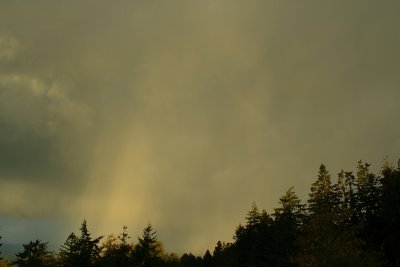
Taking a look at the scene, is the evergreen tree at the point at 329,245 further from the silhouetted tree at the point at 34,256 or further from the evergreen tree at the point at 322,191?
the silhouetted tree at the point at 34,256

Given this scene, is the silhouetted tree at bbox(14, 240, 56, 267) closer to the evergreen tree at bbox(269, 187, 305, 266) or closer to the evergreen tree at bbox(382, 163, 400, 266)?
the evergreen tree at bbox(269, 187, 305, 266)

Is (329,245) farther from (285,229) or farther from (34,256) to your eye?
(34,256)

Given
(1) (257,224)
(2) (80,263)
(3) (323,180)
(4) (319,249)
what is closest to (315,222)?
(4) (319,249)

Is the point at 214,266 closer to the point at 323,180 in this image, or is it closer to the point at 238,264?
the point at 238,264

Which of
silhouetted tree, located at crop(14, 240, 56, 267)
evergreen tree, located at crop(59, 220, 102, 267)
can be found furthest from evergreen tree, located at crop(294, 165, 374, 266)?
silhouetted tree, located at crop(14, 240, 56, 267)

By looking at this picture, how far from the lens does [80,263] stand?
264 feet

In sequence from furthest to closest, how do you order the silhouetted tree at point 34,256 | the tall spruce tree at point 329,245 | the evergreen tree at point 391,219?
the silhouetted tree at point 34,256, the evergreen tree at point 391,219, the tall spruce tree at point 329,245

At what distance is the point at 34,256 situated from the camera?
9700 cm

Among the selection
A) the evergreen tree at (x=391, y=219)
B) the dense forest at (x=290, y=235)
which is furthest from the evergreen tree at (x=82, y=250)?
the evergreen tree at (x=391, y=219)

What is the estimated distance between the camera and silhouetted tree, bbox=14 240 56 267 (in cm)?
9479

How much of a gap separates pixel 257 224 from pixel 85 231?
36935mm

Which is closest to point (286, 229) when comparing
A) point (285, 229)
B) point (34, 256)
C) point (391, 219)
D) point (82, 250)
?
point (285, 229)

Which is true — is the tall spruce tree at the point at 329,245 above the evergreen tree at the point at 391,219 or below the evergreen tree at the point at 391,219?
below

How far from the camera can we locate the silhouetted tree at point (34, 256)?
311 ft
